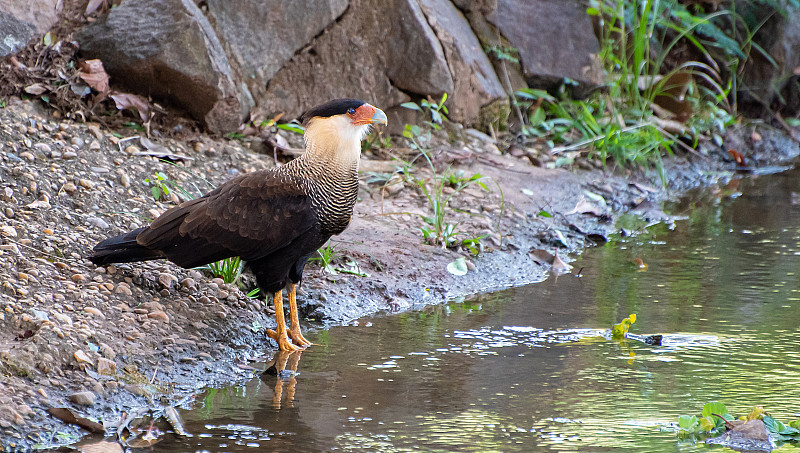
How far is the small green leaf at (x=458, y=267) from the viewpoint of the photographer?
5.01 m

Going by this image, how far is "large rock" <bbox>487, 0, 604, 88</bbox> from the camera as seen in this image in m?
8.02

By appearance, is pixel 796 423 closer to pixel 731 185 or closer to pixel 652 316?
pixel 652 316

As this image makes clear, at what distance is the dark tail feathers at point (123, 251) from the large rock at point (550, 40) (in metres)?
4.83

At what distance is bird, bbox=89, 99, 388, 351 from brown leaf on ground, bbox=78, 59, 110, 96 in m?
1.94

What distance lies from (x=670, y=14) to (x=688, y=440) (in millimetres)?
6548

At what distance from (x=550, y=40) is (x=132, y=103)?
3985 mm

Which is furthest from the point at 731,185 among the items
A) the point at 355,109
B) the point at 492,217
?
the point at 355,109

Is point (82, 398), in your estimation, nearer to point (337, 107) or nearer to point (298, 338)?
point (298, 338)

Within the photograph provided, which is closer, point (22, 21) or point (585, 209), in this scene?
point (22, 21)

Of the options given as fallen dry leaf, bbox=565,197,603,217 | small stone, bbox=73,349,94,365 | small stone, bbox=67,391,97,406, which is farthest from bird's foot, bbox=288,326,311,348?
fallen dry leaf, bbox=565,197,603,217

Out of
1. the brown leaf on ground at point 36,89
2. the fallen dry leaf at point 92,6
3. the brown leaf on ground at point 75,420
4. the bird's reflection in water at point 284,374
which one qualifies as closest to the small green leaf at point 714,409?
the bird's reflection in water at point 284,374

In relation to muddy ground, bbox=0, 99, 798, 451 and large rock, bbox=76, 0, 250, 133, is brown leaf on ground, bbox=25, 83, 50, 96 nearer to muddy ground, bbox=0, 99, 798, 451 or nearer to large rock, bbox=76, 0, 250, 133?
muddy ground, bbox=0, 99, 798, 451

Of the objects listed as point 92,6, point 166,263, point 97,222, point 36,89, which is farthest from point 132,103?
point 166,263

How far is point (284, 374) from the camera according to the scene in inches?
146
